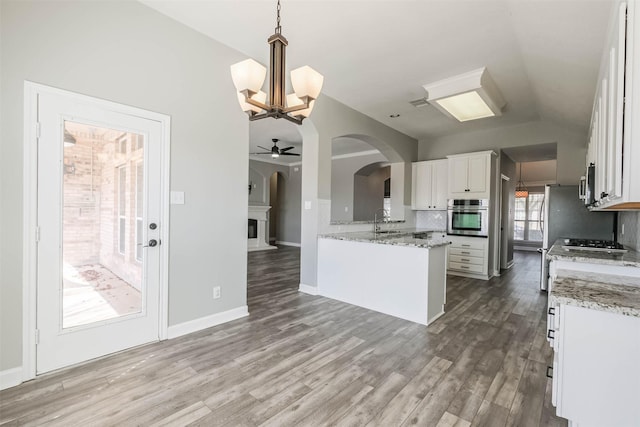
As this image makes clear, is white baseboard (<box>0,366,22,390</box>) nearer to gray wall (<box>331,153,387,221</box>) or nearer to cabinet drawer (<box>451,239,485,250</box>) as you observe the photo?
cabinet drawer (<box>451,239,485,250</box>)

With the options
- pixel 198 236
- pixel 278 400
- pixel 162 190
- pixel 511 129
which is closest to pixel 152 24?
pixel 162 190

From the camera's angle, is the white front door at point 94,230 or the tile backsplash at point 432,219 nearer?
the white front door at point 94,230

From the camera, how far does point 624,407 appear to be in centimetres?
131

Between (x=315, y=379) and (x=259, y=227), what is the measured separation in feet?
22.3

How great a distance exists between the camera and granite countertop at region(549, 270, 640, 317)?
4.32ft

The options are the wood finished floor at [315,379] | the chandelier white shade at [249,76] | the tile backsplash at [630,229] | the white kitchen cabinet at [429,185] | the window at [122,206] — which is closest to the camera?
the wood finished floor at [315,379]

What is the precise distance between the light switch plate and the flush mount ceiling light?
326cm

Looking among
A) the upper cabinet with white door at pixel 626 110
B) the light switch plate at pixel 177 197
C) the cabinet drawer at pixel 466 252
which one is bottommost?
the cabinet drawer at pixel 466 252

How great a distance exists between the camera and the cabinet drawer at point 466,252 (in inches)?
210

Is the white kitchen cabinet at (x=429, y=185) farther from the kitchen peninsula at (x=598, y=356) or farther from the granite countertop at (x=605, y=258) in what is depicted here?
the kitchen peninsula at (x=598, y=356)

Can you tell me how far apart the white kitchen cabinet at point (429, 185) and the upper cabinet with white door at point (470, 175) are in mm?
285

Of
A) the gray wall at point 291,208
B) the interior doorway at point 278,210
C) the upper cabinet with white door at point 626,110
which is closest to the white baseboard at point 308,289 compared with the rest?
the upper cabinet with white door at point 626,110

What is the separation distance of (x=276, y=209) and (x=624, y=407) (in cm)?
955

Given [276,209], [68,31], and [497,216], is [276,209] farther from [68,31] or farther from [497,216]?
[68,31]
